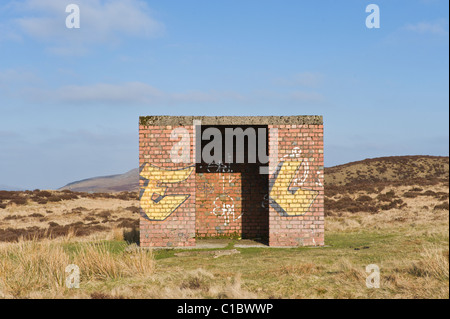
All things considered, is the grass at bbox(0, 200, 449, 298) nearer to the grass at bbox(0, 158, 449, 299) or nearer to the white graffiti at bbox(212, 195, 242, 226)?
the grass at bbox(0, 158, 449, 299)

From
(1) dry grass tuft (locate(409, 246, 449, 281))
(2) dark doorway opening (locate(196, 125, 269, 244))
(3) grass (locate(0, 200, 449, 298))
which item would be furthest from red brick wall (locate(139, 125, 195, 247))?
(1) dry grass tuft (locate(409, 246, 449, 281))

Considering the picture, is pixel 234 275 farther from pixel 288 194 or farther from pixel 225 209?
pixel 225 209

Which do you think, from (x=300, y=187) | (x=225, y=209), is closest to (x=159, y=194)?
(x=225, y=209)

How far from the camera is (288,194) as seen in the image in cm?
1152

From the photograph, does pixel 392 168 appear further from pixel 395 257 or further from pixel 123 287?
pixel 123 287

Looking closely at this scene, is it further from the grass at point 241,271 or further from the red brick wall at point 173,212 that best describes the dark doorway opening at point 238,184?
the red brick wall at point 173,212

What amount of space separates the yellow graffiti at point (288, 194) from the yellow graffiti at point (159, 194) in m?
2.44

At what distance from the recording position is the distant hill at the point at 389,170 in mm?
55938

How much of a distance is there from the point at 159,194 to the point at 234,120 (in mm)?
2919

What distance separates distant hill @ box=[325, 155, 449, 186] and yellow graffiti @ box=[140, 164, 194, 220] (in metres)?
46.1

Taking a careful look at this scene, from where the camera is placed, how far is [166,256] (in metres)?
10.4

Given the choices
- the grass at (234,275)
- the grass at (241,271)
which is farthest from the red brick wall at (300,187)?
the grass at (234,275)
